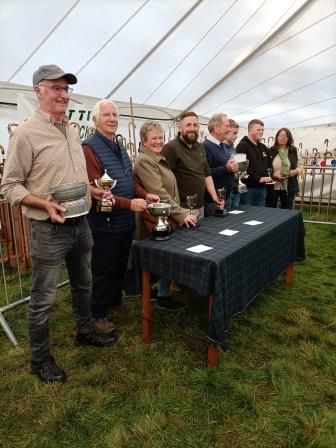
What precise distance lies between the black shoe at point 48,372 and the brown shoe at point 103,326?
1.36 ft

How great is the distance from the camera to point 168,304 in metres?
2.76

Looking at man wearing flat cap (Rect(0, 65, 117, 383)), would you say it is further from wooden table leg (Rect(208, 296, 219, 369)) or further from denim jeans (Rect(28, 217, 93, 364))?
wooden table leg (Rect(208, 296, 219, 369))

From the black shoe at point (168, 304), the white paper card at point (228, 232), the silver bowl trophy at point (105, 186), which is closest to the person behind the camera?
the silver bowl trophy at point (105, 186)

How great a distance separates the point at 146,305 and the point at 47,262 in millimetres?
780

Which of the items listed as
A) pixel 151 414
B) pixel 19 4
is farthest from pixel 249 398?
pixel 19 4

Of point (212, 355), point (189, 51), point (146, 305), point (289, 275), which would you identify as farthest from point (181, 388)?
point (189, 51)

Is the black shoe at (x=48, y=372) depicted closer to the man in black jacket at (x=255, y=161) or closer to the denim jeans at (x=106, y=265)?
the denim jeans at (x=106, y=265)

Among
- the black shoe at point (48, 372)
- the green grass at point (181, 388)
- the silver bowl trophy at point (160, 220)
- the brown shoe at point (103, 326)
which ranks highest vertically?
the silver bowl trophy at point (160, 220)

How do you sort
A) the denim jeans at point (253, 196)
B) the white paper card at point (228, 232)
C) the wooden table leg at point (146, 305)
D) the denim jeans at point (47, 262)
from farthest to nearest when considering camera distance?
the denim jeans at point (253, 196) < the white paper card at point (228, 232) < the wooden table leg at point (146, 305) < the denim jeans at point (47, 262)

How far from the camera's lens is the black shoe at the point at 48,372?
6.29 feet

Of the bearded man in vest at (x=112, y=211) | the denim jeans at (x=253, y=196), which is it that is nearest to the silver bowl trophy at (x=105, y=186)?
the bearded man in vest at (x=112, y=211)

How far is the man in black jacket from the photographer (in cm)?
380

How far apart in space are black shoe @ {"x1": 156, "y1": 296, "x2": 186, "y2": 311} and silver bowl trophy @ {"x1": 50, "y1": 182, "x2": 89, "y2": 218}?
1.29 meters

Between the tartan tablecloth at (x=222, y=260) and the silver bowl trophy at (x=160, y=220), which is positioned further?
the silver bowl trophy at (x=160, y=220)
